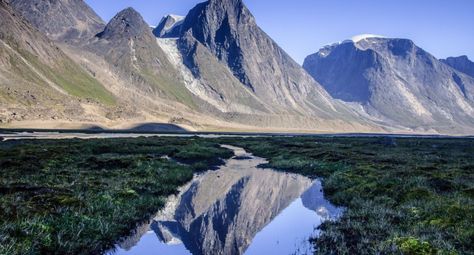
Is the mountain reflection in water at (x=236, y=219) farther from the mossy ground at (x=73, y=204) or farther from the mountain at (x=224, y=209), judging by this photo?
the mossy ground at (x=73, y=204)

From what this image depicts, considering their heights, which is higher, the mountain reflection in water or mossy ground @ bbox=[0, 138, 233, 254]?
mossy ground @ bbox=[0, 138, 233, 254]

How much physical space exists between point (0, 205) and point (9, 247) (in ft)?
16.7

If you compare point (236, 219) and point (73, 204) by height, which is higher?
point (73, 204)

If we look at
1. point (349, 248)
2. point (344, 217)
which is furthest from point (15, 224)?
point (344, 217)

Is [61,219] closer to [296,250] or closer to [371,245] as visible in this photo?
[296,250]

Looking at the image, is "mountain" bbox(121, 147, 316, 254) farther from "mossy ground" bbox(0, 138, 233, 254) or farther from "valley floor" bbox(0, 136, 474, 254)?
"valley floor" bbox(0, 136, 474, 254)

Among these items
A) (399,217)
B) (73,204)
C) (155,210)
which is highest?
(73,204)

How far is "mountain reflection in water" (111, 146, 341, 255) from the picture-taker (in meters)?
17.5

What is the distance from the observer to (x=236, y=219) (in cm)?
2294

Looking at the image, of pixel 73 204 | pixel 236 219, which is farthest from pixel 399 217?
pixel 73 204

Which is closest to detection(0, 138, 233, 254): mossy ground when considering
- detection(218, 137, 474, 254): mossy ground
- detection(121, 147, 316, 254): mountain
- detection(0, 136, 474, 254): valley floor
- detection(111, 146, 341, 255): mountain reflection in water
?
detection(0, 136, 474, 254): valley floor

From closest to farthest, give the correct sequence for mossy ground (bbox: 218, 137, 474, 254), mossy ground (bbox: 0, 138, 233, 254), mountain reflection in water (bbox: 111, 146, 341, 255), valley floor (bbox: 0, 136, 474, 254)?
mossy ground (bbox: 0, 138, 233, 254) → valley floor (bbox: 0, 136, 474, 254) → mossy ground (bbox: 218, 137, 474, 254) → mountain reflection in water (bbox: 111, 146, 341, 255)

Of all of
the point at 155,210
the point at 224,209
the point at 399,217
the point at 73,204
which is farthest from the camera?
the point at 224,209

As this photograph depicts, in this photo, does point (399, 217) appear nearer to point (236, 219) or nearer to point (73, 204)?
point (236, 219)
